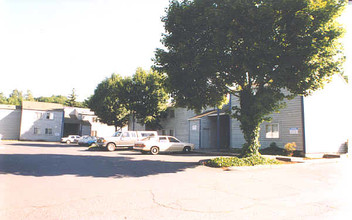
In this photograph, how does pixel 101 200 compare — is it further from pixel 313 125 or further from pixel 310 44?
pixel 313 125

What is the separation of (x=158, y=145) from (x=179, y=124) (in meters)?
11.9

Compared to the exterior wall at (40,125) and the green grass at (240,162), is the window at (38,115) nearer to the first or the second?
the exterior wall at (40,125)

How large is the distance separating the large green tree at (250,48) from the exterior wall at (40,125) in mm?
44102

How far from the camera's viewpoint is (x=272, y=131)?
19734 millimetres

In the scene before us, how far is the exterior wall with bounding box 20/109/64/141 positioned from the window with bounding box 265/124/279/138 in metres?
44.2

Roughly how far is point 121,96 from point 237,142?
15453 millimetres

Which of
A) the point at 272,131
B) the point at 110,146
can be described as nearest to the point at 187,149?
the point at 110,146

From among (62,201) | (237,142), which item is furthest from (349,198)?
(237,142)

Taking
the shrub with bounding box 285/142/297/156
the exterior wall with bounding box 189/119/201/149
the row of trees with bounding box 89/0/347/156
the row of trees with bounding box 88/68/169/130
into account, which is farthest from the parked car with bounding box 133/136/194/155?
the row of trees with bounding box 88/68/169/130

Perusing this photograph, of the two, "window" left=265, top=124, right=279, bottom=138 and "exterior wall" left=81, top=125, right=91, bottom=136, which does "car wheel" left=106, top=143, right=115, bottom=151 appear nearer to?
"window" left=265, top=124, right=279, bottom=138

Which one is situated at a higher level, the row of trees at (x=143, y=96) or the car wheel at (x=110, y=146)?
the row of trees at (x=143, y=96)

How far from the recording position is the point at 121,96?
2952cm

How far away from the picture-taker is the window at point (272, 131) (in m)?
19.4

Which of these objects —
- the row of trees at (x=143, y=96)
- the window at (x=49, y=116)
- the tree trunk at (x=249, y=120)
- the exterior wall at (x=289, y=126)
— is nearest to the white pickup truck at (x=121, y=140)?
the row of trees at (x=143, y=96)
